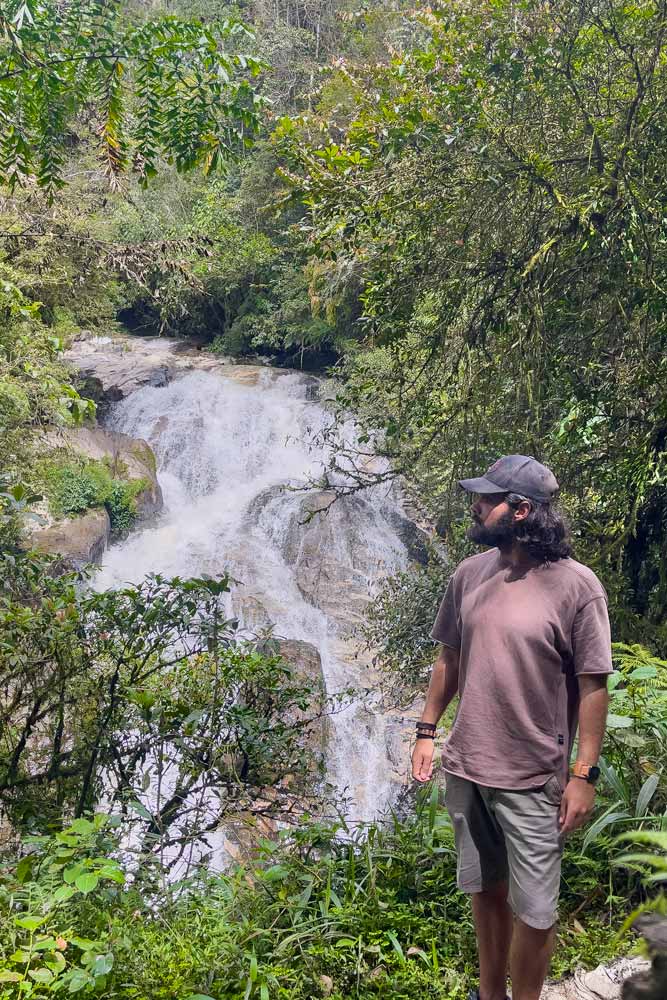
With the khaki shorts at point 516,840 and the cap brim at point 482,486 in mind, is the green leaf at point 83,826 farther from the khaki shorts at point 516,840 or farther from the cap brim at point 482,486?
the cap brim at point 482,486

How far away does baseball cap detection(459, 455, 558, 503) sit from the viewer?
2445 millimetres

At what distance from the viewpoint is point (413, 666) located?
24.3ft

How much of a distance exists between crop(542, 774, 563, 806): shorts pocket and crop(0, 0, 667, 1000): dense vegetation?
420 mm

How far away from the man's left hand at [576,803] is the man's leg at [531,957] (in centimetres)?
30

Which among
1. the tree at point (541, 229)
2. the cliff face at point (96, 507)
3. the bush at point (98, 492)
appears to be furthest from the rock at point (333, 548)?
the tree at point (541, 229)

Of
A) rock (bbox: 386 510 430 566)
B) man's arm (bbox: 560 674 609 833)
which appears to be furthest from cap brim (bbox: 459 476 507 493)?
rock (bbox: 386 510 430 566)

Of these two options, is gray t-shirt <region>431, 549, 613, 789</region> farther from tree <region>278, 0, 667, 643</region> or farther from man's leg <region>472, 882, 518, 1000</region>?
tree <region>278, 0, 667, 643</region>

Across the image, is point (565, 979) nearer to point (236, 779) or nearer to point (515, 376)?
point (236, 779)

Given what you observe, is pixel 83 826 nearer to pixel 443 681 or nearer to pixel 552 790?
pixel 443 681

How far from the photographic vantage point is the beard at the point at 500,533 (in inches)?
95.1

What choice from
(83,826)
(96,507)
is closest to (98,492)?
(96,507)

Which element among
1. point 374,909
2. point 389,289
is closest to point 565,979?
point 374,909

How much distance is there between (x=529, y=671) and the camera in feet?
7.36

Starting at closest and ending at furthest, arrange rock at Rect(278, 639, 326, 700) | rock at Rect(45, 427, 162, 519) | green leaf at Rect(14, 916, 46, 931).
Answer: green leaf at Rect(14, 916, 46, 931) < rock at Rect(278, 639, 326, 700) < rock at Rect(45, 427, 162, 519)
